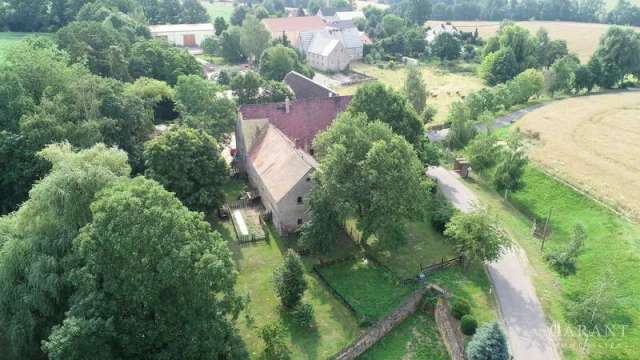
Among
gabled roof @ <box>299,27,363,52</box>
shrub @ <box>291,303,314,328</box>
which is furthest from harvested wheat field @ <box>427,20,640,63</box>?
shrub @ <box>291,303,314,328</box>

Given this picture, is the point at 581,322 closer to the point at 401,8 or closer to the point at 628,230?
the point at 628,230

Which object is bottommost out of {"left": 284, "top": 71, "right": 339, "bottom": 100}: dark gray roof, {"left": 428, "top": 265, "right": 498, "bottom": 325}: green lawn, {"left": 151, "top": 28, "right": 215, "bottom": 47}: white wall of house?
{"left": 428, "top": 265, "right": 498, "bottom": 325}: green lawn

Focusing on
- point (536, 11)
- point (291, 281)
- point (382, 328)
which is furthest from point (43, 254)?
point (536, 11)

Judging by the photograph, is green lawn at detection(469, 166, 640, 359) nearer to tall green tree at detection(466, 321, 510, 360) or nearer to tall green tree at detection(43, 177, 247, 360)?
tall green tree at detection(466, 321, 510, 360)

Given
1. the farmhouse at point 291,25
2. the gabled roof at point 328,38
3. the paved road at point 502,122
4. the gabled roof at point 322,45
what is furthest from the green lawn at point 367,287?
the farmhouse at point 291,25

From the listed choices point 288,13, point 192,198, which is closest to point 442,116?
point 192,198

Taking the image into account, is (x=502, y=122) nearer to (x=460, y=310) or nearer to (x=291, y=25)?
(x=460, y=310)
